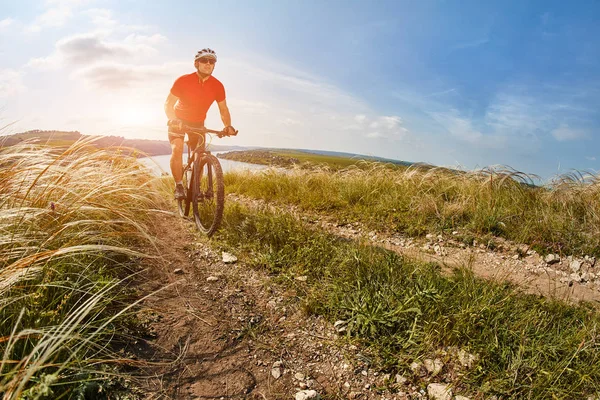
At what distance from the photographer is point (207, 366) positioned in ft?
A: 7.86

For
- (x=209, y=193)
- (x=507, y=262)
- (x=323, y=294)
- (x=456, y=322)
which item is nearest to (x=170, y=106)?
(x=209, y=193)

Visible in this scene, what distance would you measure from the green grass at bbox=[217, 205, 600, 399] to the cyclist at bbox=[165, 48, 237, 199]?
3228 mm

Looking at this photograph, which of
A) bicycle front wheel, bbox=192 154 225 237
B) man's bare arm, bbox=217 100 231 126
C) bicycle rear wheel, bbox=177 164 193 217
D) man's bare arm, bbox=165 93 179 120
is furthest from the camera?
man's bare arm, bbox=217 100 231 126

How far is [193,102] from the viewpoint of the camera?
19.1 feet

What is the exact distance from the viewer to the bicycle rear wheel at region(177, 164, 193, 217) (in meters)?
6.03

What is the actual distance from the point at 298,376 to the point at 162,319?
1294 millimetres

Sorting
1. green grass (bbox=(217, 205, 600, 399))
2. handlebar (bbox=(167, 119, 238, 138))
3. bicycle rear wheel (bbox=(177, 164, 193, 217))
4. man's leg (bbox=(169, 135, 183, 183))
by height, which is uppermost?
handlebar (bbox=(167, 119, 238, 138))

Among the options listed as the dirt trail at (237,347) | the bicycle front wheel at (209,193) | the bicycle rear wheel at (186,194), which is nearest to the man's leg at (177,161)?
the bicycle rear wheel at (186,194)

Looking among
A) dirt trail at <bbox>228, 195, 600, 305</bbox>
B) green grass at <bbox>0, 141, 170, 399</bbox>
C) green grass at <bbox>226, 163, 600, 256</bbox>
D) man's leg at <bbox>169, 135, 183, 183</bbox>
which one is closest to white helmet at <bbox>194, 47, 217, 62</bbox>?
man's leg at <bbox>169, 135, 183, 183</bbox>

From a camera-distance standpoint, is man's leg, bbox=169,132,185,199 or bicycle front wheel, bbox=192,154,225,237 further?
man's leg, bbox=169,132,185,199

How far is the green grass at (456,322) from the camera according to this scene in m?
2.26

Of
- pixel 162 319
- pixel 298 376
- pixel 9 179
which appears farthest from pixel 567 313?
pixel 9 179

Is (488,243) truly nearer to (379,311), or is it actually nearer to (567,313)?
(567,313)

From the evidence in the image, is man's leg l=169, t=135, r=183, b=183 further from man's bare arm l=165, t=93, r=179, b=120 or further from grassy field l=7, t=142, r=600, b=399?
grassy field l=7, t=142, r=600, b=399
